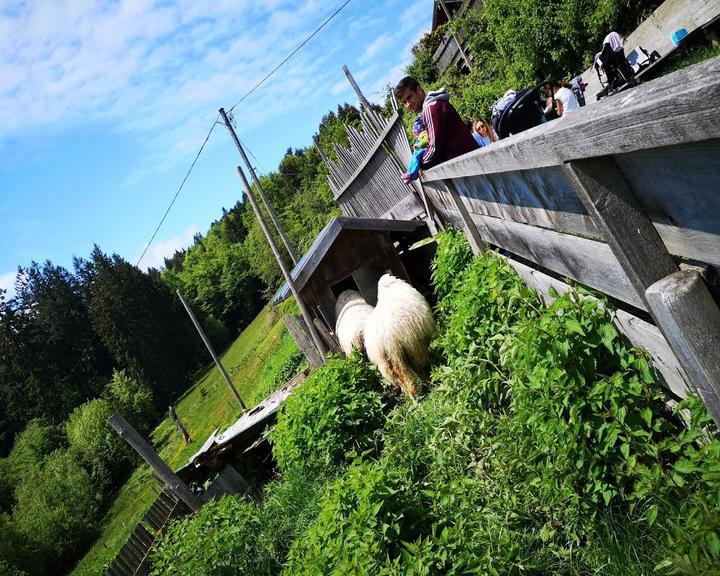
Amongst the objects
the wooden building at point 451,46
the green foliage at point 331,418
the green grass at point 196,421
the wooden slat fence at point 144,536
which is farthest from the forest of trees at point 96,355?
the green foliage at point 331,418

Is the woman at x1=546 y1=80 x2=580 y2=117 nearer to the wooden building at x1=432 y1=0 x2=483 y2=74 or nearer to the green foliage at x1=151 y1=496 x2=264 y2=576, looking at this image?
the green foliage at x1=151 y1=496 x2=264 y2=576

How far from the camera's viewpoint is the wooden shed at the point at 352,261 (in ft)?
32.2

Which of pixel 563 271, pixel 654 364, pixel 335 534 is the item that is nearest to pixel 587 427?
pixel 654 364

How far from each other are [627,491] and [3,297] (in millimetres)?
91940

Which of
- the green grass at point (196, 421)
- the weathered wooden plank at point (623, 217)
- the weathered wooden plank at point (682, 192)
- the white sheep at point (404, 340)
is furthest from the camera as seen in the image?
the green grass at point (196, 421)

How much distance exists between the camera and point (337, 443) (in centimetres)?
707

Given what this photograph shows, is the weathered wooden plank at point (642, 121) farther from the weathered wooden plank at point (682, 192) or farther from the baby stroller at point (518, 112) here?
the baby stroller at point (518, 112)

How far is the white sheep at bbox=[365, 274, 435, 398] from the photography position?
22.6ft

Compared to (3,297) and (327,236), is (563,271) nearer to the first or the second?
(327,236)

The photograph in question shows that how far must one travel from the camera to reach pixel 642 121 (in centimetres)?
128

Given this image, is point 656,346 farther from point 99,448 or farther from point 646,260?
point 99,448

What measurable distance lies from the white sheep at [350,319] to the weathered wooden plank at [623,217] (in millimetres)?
6999

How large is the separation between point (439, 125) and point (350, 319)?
438 centimetres

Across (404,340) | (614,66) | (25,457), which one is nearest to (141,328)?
(25,457)
